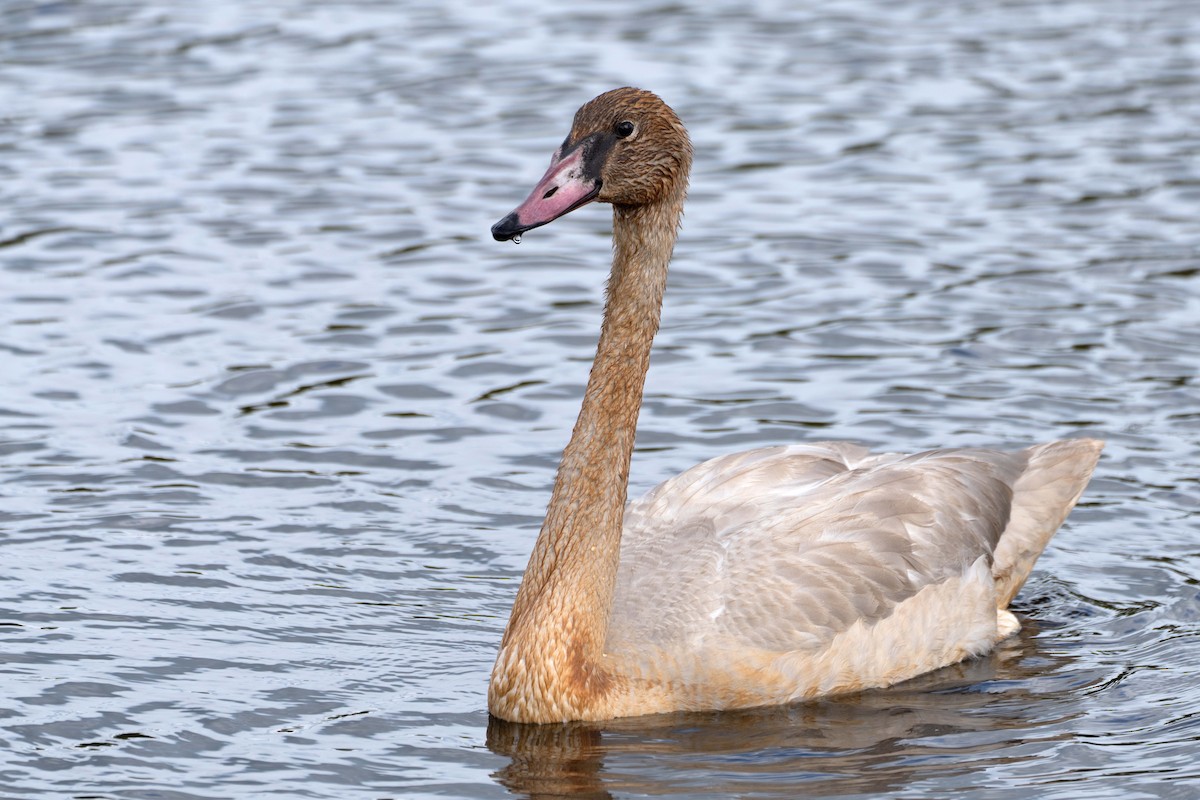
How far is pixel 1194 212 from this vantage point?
16.6 meters

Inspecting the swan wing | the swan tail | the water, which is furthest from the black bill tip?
the swan tail

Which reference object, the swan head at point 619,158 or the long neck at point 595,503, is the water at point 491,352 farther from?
the swan head at point 619,158

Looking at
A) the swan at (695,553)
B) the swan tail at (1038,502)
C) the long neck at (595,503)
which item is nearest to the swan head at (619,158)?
the swan at (695,553)

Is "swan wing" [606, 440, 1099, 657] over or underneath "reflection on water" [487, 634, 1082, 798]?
over

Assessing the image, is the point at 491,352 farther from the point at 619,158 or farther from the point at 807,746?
the point at 807,746

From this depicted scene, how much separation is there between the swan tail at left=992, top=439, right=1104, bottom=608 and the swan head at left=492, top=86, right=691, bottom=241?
9.04 feet

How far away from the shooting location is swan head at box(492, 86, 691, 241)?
8703 mm

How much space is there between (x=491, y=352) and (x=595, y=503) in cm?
497

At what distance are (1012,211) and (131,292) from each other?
6.80 metres

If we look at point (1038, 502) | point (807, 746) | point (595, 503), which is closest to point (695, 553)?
point (595, 503)

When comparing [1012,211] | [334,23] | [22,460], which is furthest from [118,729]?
[334,23]

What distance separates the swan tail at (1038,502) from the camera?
10.5 metres

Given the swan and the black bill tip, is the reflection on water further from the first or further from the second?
the black bill tip

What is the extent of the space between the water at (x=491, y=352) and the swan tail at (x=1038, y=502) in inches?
11.2
